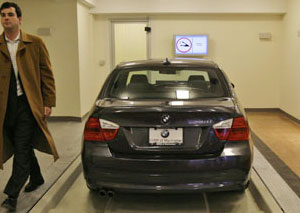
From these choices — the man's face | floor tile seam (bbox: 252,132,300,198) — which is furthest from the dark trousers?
floor tile seam (bbox: 252,132,300,198)

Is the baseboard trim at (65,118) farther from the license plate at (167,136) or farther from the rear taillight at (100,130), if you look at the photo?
the license plate at (167,136)

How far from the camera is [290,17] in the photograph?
7.45 meters

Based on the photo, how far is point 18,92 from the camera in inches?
121

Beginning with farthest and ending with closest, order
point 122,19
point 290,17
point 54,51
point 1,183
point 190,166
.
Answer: point 122,19, point 290,17, point 54,51, point 1,183, point 190,166

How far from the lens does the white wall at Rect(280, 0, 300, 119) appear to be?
23.0 feet

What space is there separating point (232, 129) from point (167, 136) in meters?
0.49

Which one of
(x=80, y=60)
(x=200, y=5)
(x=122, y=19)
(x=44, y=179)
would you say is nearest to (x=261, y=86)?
(x=200, y=5)

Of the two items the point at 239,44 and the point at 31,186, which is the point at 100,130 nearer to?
the point at 31,186

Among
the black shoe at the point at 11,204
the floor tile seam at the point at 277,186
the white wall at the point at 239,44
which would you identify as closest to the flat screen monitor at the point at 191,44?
the white wall at the point at 239,44

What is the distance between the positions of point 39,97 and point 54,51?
381cm

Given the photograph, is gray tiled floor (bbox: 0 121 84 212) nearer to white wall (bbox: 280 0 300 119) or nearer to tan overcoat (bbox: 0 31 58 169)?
tan overcoat (bbox: 0 31 58 169)

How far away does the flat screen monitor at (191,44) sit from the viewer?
7914 mm

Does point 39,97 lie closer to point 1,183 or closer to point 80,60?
point 1,183

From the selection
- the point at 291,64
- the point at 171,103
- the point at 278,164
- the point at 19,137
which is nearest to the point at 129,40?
the point at 291,64
